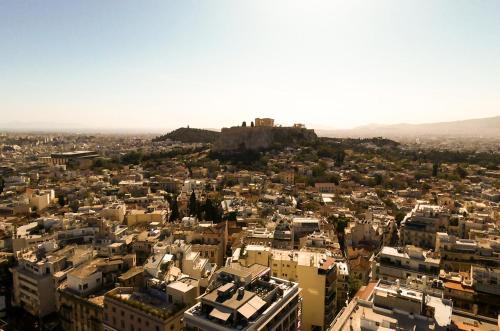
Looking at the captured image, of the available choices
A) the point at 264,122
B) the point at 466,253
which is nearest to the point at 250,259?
the point at 466,253

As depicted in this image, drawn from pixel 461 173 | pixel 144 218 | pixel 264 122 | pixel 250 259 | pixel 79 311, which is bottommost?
pixel 79 311

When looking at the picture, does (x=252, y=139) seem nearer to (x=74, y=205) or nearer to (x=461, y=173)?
(x=461, y=173)

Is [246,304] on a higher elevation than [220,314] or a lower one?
higher

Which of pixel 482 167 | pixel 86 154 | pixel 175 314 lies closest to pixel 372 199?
pixel 175 314

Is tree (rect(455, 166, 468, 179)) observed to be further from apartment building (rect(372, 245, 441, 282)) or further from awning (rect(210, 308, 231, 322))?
awning (rect(210, 308, 231, 322))

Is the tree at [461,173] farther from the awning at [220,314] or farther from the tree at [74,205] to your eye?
the awning at [220,314]

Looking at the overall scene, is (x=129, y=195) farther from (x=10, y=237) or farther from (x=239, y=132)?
(x=239, y=132)
